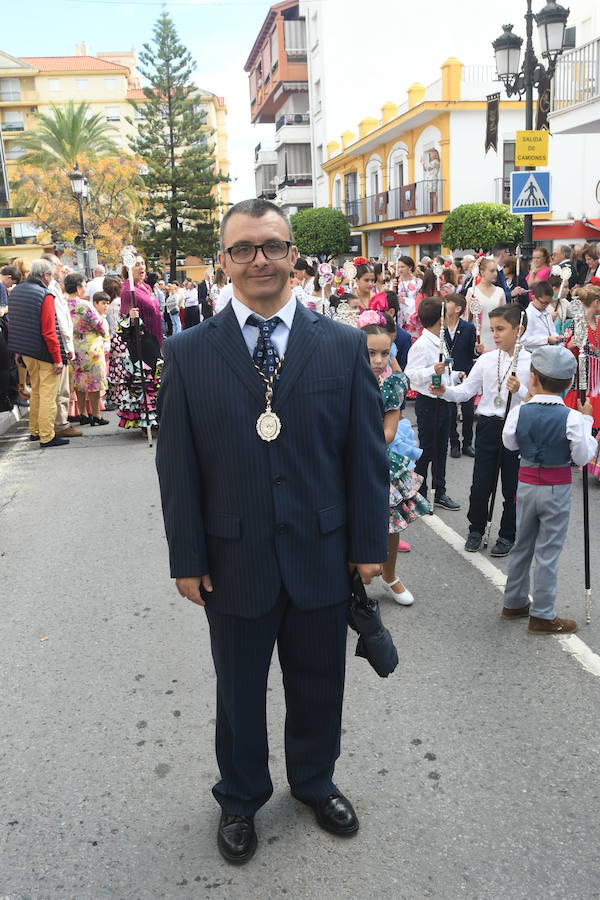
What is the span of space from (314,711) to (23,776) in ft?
4.35

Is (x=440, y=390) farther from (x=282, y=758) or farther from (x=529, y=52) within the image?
(x=529, y=52)

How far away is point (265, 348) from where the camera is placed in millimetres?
2486

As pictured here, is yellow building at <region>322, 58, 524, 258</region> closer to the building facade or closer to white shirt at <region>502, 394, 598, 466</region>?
the building facade

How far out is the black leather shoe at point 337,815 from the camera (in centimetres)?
278

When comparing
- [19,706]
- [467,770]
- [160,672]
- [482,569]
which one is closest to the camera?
[467,770]

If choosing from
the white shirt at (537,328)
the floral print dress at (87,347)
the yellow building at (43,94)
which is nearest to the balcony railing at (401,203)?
the floral print dress at (87,347)

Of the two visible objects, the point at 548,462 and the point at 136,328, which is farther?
the point at 136,328

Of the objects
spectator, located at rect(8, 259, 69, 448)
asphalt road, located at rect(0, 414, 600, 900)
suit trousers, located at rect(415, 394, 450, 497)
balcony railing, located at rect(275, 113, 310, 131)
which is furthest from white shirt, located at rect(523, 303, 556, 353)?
balcony railing, located at rect(275, 113, 310, 131)

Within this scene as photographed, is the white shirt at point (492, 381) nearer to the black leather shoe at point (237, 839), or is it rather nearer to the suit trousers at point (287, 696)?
the suit trousers at point (287, 696)

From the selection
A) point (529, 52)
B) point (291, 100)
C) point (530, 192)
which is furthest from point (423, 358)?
point (291, 100)

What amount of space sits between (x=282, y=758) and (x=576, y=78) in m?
16.4

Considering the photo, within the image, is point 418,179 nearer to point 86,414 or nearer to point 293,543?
point 86,414

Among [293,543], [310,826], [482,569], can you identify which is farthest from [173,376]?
[482,569]

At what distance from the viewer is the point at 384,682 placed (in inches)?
150
